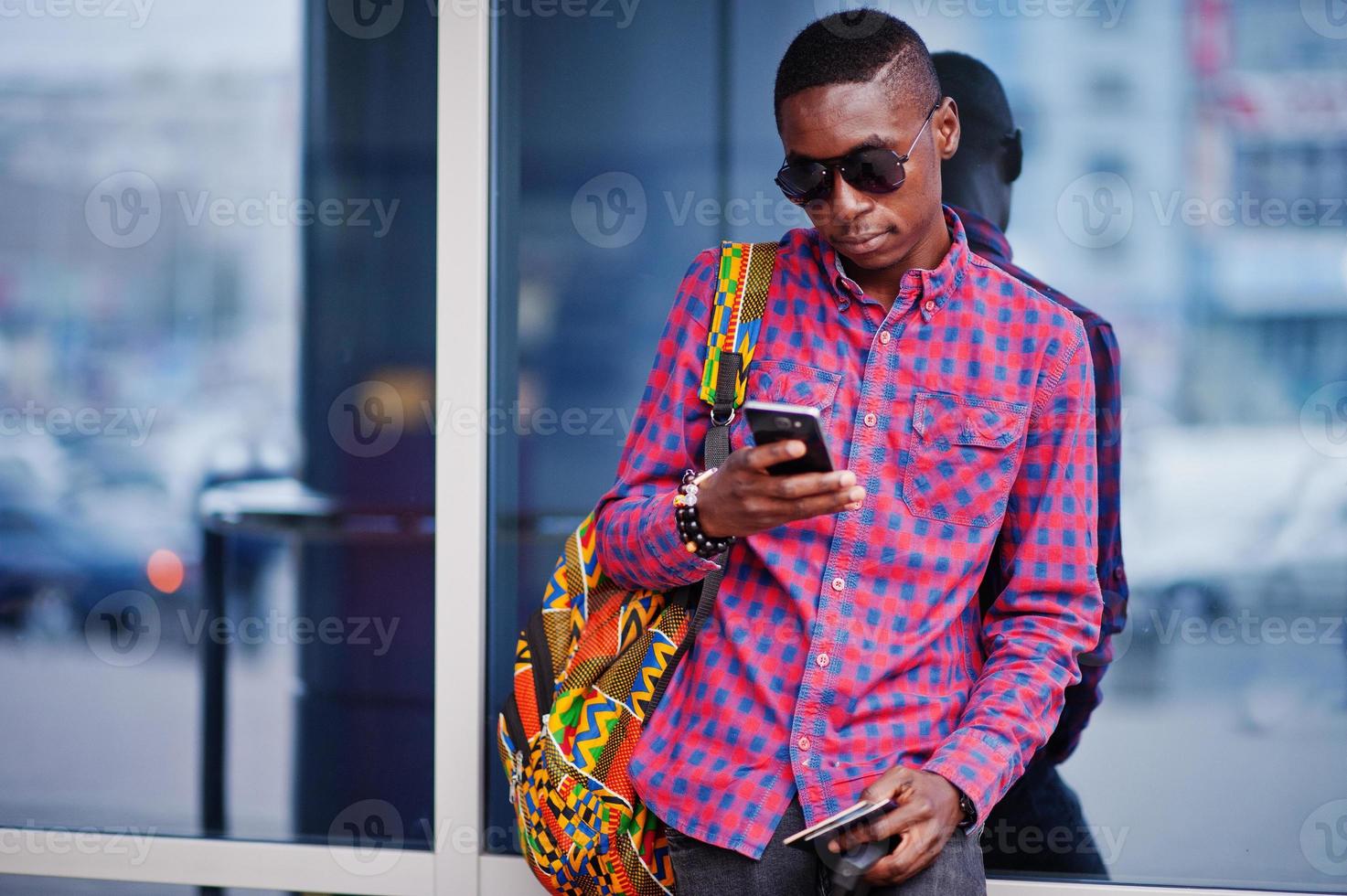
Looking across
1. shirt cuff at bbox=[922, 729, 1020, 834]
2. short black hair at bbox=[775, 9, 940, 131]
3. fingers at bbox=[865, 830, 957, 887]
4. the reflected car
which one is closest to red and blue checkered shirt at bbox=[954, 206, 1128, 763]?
short black hair at bbox=[775, 9, 940, 131]

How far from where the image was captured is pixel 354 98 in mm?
3010

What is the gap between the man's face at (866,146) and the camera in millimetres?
1743

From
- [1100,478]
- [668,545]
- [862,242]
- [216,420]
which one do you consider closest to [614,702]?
[668,545]

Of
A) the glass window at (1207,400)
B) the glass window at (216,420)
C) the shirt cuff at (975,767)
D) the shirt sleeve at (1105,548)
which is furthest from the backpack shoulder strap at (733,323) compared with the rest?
the glass window at (216,420)

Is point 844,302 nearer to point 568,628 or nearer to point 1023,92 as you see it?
point 568,628

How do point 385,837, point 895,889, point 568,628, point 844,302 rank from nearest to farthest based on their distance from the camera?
point 895,889 → point 844,302 → point 568,628 → point 385,837

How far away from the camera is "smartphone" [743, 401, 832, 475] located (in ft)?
4.94

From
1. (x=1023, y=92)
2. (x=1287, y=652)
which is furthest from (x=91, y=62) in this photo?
(x=1287, y=652)

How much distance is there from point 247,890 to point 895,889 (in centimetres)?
201

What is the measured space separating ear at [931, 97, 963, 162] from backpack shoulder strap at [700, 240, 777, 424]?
11.4 inches

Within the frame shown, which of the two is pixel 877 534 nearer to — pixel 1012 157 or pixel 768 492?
pixel 768 492

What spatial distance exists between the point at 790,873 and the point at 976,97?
1.74 m

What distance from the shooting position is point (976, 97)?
2707mm

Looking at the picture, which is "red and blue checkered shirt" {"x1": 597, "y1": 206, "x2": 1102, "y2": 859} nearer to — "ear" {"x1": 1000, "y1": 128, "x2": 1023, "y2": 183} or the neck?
the neck
